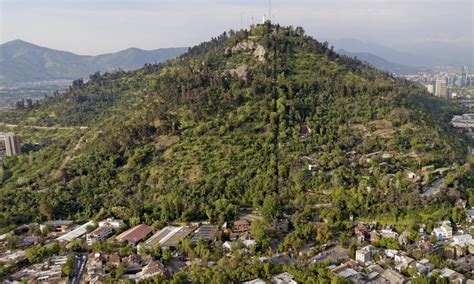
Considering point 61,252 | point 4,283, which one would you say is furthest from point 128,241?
point 4,283

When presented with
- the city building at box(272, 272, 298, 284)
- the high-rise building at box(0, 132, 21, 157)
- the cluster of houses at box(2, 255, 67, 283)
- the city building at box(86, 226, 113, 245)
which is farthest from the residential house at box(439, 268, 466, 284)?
the high-rise building at box(0, 132, 21, 157)

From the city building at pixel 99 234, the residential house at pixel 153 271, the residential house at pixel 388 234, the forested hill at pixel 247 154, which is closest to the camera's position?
the residential house at pixel 153 271

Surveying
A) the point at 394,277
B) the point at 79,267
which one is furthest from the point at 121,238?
the point at 394,277

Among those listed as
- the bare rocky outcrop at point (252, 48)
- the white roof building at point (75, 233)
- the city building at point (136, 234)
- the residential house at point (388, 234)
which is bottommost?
the white roof building at point (75, 233)

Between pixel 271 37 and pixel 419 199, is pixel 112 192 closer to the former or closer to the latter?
pixel 419 199

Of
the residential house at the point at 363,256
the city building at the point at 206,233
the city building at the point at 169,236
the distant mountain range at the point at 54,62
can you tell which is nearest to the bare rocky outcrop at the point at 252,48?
the city building at the point at 206,233

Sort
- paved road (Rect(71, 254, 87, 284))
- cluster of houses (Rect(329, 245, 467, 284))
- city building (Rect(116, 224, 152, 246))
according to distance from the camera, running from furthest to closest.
A: city building (Rect(116, 224, 152, 246))
paved road (Rect(71, 254, 87, 284))
cluster of houses (Rect(329, 245, 467, 284))

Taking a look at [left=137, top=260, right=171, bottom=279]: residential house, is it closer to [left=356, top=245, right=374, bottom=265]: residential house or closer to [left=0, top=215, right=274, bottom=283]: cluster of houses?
[left=0, top=215, right=274, bottom=283]: cluster of houses

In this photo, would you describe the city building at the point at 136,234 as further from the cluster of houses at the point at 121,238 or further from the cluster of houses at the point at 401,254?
the cluster of houses at the point at 401,254
